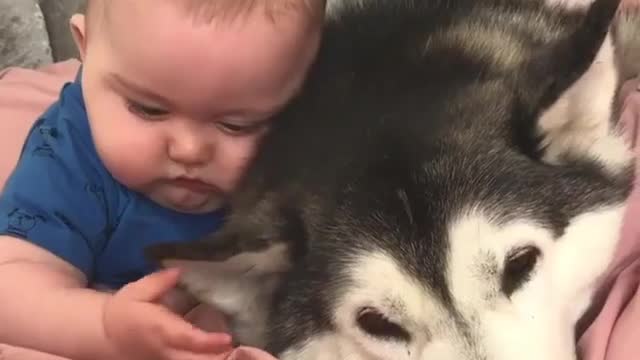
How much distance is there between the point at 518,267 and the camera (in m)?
1.20

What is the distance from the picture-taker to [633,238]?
148 cm

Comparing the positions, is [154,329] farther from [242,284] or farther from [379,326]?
[379,326]

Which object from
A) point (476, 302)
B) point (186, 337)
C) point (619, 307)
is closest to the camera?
point (476, 302)

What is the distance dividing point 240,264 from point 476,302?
29 centimetres

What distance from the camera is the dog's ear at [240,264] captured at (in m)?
1.25

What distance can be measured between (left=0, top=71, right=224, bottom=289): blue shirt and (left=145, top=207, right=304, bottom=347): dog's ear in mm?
180

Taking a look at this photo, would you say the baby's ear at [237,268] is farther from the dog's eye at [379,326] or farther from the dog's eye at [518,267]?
the dog's eye at [518,267]

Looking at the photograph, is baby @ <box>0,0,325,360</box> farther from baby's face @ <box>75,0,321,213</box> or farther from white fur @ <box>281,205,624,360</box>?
white fur @ <box>281,205,624,360</box>

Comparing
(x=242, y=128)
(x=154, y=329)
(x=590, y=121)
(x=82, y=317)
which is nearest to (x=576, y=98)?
(x=590, y=121)

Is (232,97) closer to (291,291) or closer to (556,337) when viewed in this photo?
(291,291)

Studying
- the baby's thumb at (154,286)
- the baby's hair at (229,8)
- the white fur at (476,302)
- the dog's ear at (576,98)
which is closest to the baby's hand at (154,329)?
the baby's thumb at (154,286)

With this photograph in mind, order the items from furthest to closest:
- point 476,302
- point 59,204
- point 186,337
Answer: point 59,204, point 186,337, point 476,302

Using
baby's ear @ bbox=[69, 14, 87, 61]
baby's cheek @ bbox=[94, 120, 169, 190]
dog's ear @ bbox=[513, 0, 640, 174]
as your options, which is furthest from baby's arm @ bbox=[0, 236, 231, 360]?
dog's ear @ bbox=[513, 0, 640, 174]

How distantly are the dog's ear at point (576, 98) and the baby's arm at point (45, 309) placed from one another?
0.57 meters
